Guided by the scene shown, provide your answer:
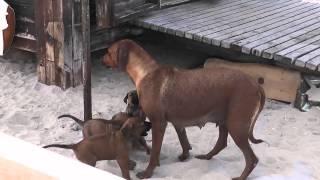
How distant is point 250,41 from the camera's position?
6.30 metres

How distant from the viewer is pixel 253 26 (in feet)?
22.9

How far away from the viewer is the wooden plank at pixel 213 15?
22.2ft

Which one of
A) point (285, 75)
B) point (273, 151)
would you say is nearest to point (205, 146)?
point (273, 151)

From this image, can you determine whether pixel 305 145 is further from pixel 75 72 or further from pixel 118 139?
pixel 75 72

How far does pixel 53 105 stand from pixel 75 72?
1.72 ft

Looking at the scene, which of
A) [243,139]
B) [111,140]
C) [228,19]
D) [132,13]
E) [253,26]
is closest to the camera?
[111,140]

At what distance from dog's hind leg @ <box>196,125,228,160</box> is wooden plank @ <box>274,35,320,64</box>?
5.54ft

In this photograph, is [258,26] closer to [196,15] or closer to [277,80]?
[196,15]

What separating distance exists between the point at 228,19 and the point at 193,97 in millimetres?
3295

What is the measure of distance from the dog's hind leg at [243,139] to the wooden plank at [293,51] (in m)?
1.95

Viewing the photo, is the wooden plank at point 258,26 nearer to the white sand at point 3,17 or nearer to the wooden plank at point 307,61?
the wooden plank at point 307,61

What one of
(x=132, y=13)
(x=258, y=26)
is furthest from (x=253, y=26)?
(x=132, y=13)

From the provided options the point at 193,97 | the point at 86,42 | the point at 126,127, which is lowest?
the point at 126,127

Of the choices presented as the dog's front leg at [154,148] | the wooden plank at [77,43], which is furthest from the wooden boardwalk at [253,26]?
the dog's front leg at [154,148]
